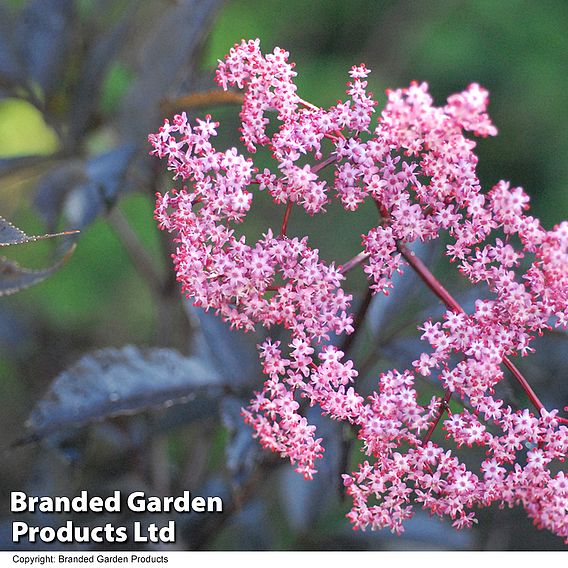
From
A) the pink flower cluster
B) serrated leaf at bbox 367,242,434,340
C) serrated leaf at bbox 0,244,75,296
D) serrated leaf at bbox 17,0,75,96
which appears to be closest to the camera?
the pink flower cluster

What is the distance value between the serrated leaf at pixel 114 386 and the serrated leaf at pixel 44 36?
312 mm

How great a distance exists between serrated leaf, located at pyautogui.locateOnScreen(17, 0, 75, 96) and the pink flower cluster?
36 cm

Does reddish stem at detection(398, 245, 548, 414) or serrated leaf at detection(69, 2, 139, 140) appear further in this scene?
serrated leaf at detection(69, 2, 139, 140)

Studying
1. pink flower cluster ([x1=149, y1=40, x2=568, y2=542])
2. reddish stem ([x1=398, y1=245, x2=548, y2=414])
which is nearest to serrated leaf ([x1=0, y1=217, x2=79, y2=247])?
pink flower cluster ([x1=149, y1=40, x2=568, y2=542])

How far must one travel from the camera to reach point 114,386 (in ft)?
2.18

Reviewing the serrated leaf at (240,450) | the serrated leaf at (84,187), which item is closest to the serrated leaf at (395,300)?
the serrated leaf at (240,450)

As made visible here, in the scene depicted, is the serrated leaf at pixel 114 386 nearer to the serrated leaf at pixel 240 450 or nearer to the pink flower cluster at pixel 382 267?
the serrated leaf at pixel 240 450

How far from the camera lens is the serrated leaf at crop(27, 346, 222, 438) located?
25.2 inches

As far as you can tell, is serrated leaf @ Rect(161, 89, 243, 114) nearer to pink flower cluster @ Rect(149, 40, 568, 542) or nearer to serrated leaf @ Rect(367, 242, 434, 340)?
pink flower cluster @ Rect(149, 40, 568, 542)

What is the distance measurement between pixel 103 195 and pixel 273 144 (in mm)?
254

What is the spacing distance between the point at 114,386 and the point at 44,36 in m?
0.38

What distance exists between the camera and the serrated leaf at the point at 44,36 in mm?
819

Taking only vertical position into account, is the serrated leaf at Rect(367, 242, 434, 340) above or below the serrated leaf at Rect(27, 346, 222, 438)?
above

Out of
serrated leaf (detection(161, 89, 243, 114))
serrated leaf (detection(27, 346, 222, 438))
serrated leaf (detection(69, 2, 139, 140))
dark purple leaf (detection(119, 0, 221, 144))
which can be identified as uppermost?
serrated leaf (detection(69, 2, 139, 140))
